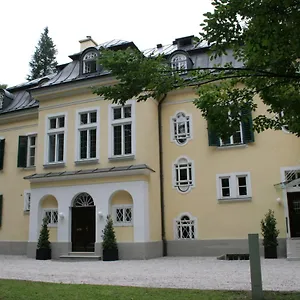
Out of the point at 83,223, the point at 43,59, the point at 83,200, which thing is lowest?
the point at 83,223

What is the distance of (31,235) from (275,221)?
1047 cm

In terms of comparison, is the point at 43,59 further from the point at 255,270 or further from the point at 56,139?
the point at 255,270

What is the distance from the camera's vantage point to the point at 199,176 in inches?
661

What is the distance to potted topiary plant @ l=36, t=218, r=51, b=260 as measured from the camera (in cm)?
1619

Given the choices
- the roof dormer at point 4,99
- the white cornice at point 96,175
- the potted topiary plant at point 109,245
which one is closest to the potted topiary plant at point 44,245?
the white cornice at point 96,175

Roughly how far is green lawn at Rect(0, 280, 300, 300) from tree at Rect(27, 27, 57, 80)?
37286mm

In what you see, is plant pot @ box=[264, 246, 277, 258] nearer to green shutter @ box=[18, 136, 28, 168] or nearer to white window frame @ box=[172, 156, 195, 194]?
white window frame @ box=[172, 156, 195, 194]

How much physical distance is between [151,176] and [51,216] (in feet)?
16.4

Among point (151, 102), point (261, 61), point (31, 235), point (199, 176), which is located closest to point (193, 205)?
point (199, 176)

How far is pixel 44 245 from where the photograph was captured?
53.8 feet

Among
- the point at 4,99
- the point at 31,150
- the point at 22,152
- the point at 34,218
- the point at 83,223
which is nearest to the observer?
the point at 83,223

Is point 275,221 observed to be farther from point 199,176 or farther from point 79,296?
point 79,296

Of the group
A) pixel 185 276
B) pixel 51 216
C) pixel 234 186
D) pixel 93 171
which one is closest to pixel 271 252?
pixel 234 186

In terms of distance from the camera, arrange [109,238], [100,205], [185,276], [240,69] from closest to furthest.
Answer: [240,69], [185,276], [109,238], [100,205]
